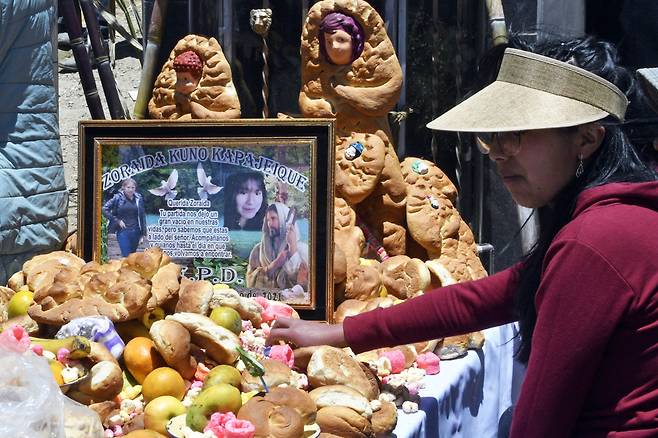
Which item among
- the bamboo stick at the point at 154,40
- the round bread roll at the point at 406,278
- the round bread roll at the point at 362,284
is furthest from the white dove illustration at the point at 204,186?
the bamboo stick at the point at 154,40

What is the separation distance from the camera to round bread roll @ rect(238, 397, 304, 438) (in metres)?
1.61

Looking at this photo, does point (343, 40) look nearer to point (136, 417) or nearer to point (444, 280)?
point (444, 280)

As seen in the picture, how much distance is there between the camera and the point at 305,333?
2.06 meters

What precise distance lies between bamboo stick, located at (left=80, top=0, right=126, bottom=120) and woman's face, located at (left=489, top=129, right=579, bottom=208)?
357cm

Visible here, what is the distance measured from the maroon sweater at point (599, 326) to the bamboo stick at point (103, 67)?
12.1 feet

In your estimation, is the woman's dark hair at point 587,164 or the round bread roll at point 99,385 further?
→ the round bread roll at point 99,385

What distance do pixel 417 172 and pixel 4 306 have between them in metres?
1.58

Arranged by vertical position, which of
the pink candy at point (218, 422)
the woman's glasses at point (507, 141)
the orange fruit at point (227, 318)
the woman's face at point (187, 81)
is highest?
the woman's face at point (187, 81)

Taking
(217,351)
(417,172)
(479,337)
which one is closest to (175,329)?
(217,351)

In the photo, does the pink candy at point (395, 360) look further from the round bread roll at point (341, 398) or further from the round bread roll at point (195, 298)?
the round bread roll at point (195, 298)

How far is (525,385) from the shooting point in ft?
4.32

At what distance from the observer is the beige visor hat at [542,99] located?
1327mm

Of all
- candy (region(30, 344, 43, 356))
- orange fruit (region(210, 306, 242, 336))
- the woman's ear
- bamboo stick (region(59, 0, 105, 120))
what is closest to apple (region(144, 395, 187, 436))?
candy (region(30, 344, 43, 356))

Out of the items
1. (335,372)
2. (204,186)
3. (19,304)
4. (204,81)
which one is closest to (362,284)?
(204,186)
